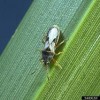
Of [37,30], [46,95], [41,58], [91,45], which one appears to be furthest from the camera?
[37,30]

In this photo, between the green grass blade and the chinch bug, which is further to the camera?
the chinch bug

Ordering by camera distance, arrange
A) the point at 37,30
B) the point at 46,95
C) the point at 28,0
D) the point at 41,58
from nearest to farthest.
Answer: the point at 46,95 → the point at 41,58 → the point at 37,30 → the point at 28,0

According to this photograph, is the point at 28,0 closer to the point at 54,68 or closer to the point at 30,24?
the point at 30,24

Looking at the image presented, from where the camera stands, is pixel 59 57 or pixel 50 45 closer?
pixel 59 57

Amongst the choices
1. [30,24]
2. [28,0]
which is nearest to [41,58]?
[30,24]
